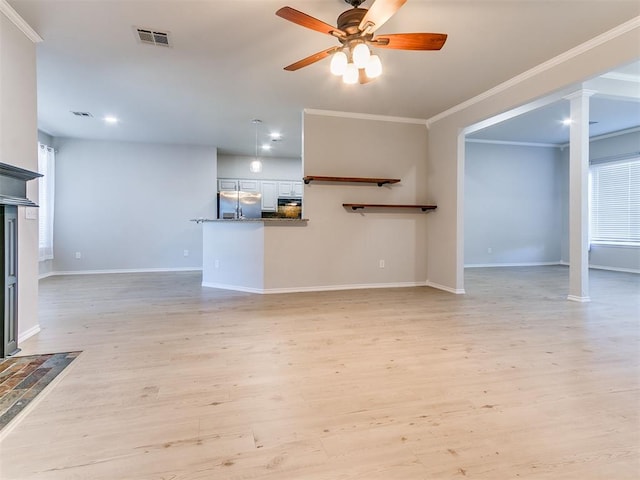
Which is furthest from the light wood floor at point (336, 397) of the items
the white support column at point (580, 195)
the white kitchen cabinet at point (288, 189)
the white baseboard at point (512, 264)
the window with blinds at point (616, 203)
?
the white kitchen cabinet at point (288, 189)

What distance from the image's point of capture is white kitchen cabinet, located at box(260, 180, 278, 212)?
8250mm

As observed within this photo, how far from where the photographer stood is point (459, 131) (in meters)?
4.82

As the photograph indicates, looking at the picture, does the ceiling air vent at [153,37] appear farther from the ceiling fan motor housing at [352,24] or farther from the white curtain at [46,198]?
the white curtain at [46,198]

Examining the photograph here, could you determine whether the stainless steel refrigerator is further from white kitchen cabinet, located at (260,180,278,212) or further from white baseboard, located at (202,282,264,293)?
white baseboard, located at (202,282,264,293)

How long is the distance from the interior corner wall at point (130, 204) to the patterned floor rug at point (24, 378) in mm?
4863

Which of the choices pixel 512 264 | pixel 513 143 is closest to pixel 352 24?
pixel 513 143

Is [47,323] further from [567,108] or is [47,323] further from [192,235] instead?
[567,108]

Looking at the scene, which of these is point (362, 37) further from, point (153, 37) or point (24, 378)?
point (24, 378)

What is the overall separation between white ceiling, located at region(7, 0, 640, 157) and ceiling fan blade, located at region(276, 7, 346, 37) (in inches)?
15.8

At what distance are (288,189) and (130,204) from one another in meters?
3.58

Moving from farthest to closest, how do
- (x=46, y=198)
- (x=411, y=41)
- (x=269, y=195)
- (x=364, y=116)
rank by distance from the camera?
(x=269, y=195)
(x=46, y=198)
(x=364, y=116)
(x=411, y=41)

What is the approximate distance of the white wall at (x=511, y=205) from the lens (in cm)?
755

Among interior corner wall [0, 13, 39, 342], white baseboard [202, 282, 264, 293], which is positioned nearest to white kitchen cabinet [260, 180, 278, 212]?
white baseboard [202, 282, 264, 293]

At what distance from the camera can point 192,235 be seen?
7262 millimetres
